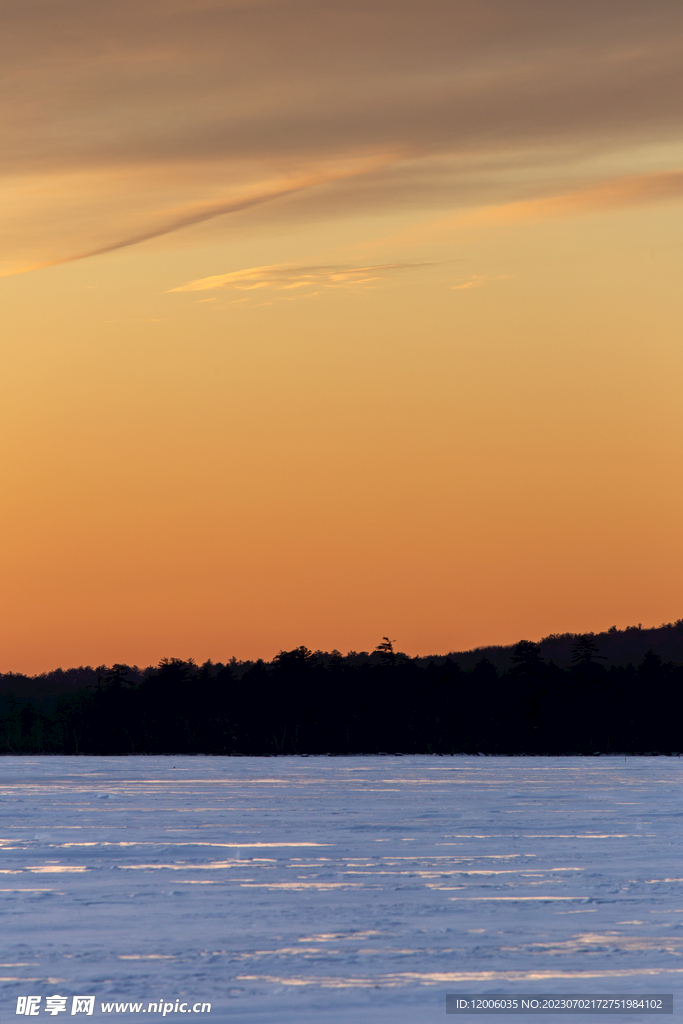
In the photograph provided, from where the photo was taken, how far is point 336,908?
25.4 metres

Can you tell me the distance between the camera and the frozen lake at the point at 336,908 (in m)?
18.2

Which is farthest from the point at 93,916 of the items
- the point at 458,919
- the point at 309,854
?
the point at 309,854

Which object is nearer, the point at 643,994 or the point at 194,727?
the point at 643,994

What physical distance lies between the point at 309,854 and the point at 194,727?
167 m

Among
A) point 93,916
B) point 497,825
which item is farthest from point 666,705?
point 93,916

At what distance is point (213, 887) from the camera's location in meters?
28.8

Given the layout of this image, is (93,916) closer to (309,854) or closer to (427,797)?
(309,854)

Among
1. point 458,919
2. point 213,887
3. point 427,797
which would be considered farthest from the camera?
point 427,797

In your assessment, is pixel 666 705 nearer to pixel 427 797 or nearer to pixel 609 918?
pixel 427 797

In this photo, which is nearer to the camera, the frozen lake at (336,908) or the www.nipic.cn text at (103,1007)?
the www.nipic.cn text at (103,1007)

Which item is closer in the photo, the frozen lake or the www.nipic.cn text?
the www.nipic.cn text

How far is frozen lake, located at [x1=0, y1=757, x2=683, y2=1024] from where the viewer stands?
18.2m

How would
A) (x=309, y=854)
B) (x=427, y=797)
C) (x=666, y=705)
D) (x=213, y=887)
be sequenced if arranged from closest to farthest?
(x=213, y=887) → (x=309, y=854) → (x=427, y=797) → (x=666, y=705)

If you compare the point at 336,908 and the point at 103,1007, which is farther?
the point at 336,908
